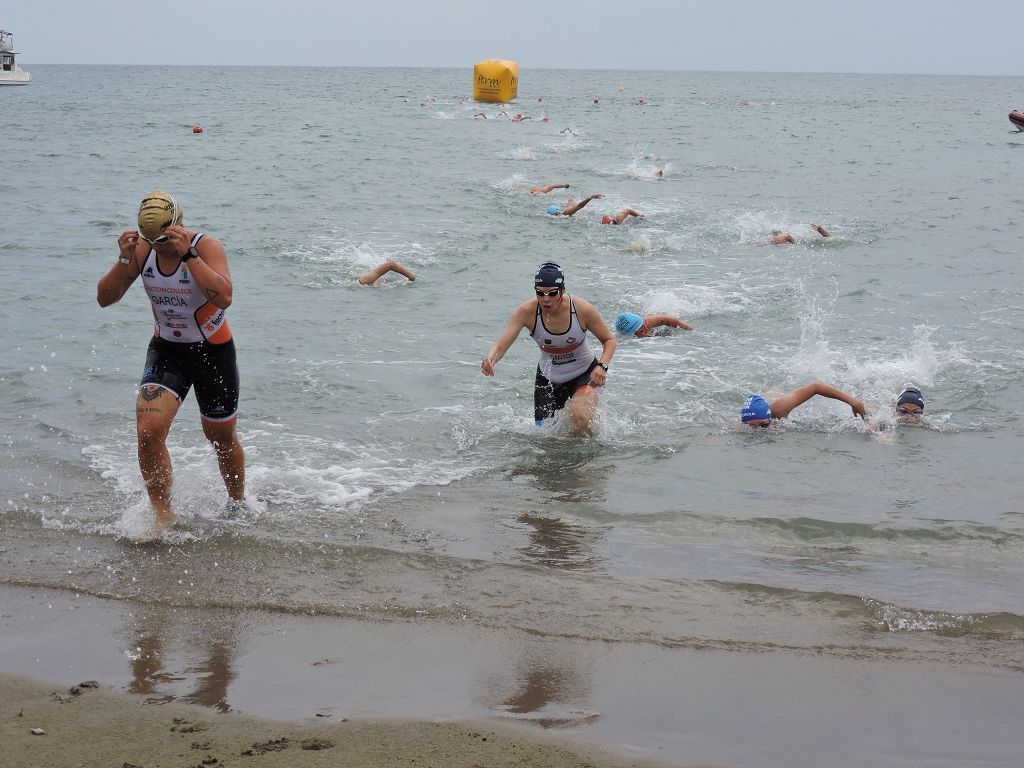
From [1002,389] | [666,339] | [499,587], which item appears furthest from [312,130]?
[499,587]

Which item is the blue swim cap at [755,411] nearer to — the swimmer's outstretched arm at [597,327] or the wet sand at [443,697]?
the swimmer's outstretched arm at [597,327]

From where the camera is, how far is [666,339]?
12.3 meters

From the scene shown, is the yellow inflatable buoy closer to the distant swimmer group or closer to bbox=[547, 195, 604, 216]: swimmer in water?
bbox=[547, 195, 604, 216]: swimmer in water

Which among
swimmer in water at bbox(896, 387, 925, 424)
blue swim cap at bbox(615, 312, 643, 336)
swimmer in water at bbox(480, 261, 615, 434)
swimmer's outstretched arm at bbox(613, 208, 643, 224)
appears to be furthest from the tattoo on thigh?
swimmer's outstretched arm at bbox(613, 208, 643, 224)

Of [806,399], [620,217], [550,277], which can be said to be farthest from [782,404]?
[620,217]

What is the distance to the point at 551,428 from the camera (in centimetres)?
862

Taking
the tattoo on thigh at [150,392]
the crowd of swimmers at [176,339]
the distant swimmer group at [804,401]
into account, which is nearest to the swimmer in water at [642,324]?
the distant swimmer group at [804,401]

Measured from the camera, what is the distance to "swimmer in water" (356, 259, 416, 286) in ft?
47.7

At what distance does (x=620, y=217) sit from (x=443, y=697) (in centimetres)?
1641

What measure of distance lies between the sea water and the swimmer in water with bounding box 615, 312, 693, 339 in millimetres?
160

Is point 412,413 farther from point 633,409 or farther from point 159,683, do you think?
point 159,683

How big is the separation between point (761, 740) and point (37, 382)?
8.13 meters

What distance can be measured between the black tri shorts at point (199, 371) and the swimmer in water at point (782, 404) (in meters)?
4.76

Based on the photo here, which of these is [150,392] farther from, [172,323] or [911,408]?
[911,408]
